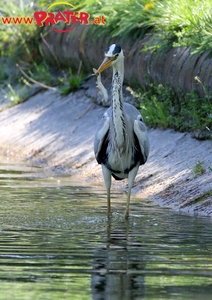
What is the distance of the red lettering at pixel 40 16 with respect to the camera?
1966cm

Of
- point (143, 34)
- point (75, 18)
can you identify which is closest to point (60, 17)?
point (75, 18)

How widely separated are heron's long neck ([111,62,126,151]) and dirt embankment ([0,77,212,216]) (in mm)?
1062

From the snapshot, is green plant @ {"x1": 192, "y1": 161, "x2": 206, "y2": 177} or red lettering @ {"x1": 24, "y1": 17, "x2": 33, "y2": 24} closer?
green plant @ {"x1": 192, "y1": 161, "x2": 206, "y2": 177}

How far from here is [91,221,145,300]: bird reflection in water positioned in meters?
6.34

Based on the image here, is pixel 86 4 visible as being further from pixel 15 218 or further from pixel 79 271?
pixel 79 271

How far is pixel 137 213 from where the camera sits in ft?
33.8

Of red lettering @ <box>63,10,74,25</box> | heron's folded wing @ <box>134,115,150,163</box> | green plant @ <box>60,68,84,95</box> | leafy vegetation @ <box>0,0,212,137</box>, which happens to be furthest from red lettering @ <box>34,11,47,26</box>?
heron's folded wing @ <box>134,115,150,163</box>

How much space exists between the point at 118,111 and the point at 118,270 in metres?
3.38

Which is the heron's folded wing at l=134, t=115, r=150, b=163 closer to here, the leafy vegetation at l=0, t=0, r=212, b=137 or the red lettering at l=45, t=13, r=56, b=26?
the leafy vegetation at l=0, t=0, r=212, b=137

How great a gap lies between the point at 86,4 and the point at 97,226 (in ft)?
30.4

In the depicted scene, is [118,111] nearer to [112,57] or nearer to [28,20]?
[112,57]

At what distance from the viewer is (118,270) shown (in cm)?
707

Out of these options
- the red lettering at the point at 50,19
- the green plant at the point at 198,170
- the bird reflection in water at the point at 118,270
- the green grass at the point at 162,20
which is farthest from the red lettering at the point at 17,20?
the bird reflection in water at the point at 118,270

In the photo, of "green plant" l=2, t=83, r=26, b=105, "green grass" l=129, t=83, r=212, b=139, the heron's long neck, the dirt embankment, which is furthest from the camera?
"green plant" l=2, t=83, r=26, b=105
